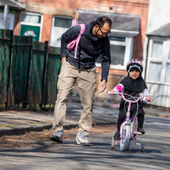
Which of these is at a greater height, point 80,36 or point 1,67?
point 80,36

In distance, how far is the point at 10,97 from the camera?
9812 millimetres

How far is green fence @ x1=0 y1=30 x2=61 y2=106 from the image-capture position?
951 centimetres

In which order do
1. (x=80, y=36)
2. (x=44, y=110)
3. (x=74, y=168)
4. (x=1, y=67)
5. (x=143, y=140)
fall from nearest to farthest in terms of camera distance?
(x=74, y=168)
(x=80, y=36)
(x=143, y=140)
(x=1, y=67)
(x=44, y=110)

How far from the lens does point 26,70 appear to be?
10539 mm

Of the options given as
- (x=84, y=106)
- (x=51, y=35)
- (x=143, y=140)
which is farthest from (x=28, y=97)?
(x=51, y=35)

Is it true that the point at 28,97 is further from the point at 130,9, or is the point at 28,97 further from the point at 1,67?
the point at 130,9

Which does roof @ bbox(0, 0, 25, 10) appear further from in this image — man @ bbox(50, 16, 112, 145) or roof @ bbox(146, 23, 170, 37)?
man @ bbox(50, 16, 112, 145)

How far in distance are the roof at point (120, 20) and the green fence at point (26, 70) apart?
29.1 ft

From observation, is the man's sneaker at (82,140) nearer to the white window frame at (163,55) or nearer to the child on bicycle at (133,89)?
the child on bicycle at (133,89)

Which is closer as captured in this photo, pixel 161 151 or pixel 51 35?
pixel 161 151

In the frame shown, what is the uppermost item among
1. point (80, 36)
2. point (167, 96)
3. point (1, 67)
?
point (80, 36)

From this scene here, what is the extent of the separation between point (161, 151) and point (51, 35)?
1500 cm

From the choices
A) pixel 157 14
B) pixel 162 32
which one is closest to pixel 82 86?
pixel 162 32

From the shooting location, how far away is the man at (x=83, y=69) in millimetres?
6234
